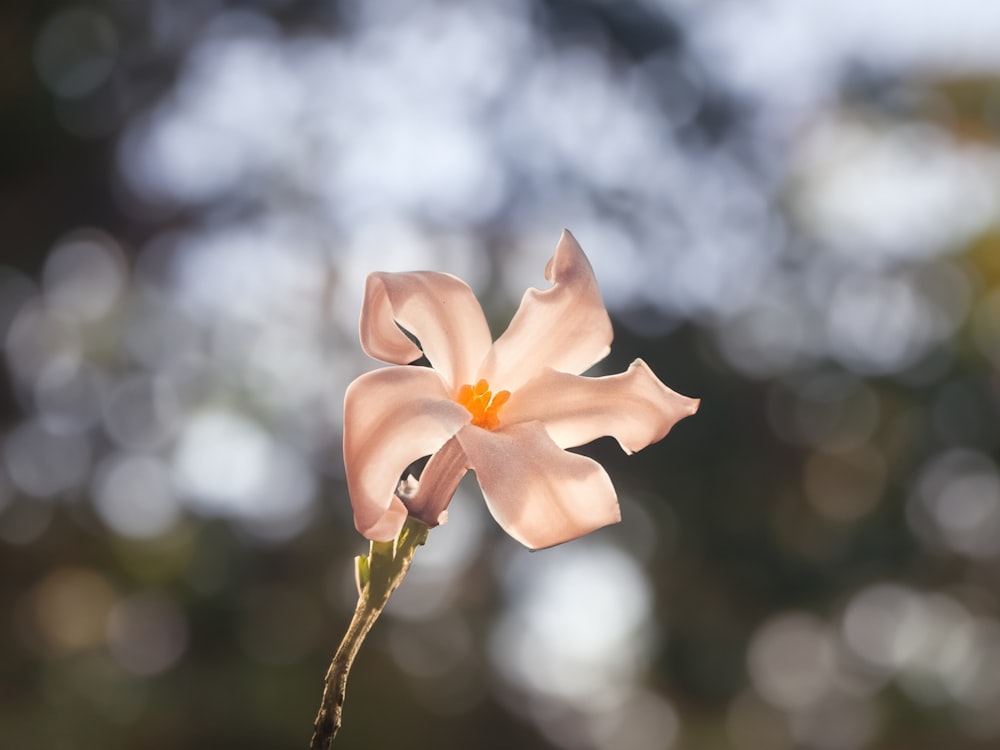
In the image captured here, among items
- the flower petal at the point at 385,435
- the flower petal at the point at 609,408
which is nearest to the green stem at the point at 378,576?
the flower petal at the point at 385,435

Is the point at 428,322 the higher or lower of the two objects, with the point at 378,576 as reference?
higher

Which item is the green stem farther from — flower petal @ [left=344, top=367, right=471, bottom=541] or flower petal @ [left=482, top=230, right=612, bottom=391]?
flower petal @ [left=482, top=230, right=612, bottom=391]

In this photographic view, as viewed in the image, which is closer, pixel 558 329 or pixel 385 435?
pixel 385 435

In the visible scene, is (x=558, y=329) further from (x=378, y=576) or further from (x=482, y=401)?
(x=378, y=576)

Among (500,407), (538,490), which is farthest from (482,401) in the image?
(538,490)

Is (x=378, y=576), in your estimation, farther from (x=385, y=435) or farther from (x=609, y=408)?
(x=609, y=408)

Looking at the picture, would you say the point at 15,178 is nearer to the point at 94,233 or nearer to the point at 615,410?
the point at 94,233

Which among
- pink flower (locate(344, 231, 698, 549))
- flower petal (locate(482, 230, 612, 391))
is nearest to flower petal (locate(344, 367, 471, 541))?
pink flower (locate(344, 231, 698, 549))

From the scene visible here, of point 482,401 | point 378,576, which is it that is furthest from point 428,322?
point 378,576
